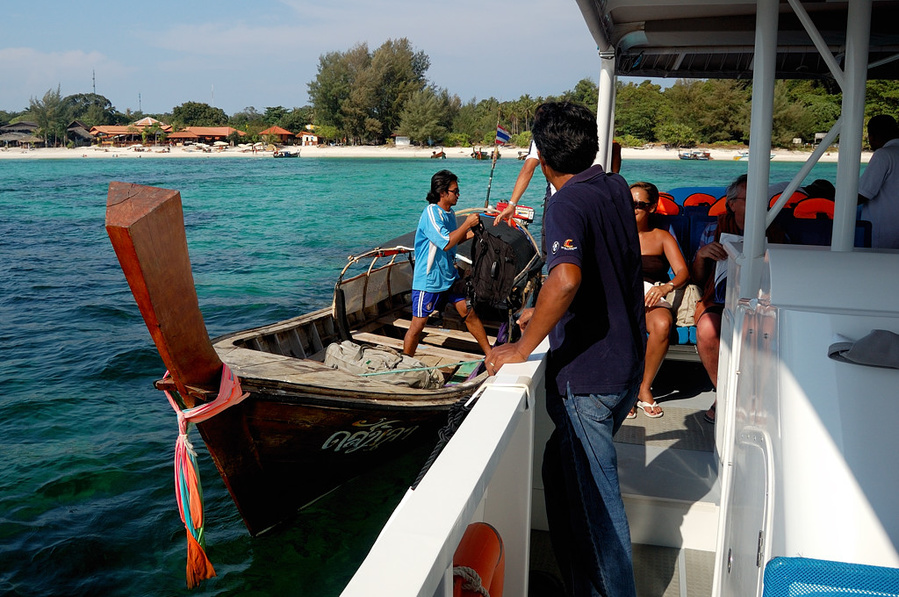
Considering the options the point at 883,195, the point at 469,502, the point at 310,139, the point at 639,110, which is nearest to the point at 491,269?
the point at 883,195

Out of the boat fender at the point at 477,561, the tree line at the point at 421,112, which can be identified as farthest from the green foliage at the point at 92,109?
the boat fender at the point at 477,561

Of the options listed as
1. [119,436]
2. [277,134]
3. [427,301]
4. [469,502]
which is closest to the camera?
[469,502]

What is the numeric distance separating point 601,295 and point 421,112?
270ft

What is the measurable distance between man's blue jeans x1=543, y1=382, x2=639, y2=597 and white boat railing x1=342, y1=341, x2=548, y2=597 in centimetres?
12

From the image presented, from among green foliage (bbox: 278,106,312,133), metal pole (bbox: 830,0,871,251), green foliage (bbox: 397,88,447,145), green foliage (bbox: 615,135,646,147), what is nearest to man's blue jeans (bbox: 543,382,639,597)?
metal pole (bbox: 830,0,871,251)

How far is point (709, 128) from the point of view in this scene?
6775 centimetres

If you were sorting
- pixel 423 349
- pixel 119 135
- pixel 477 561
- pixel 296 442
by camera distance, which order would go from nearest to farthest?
pixel 477 561, pixel 296 442, pixel 423 349, pixel 119 135

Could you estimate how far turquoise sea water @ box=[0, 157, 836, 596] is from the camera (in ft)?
17.5

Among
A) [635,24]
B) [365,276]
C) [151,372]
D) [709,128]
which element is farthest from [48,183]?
[709,128]

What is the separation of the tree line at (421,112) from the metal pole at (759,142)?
43.2 metres

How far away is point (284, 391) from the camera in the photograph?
4465mm

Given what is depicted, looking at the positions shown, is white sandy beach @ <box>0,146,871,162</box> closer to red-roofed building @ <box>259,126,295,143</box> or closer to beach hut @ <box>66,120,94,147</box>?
red-roofed building @ <box>259,126,295,143</box>

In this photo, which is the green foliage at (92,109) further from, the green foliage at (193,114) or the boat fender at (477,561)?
the boat fender at (477,561)

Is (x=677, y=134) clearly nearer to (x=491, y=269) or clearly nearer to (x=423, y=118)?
(x=423, y=118)
